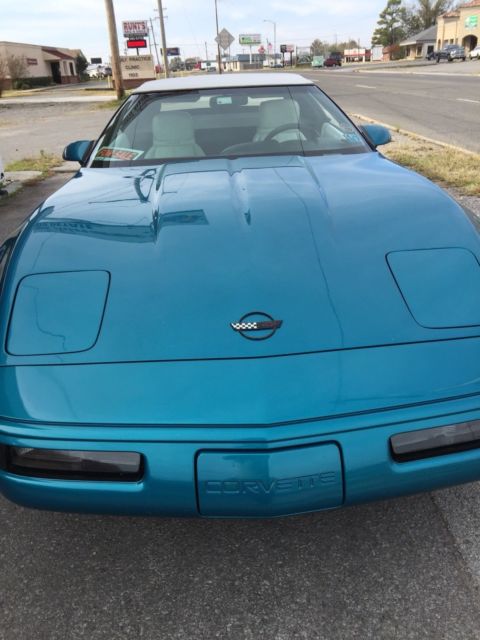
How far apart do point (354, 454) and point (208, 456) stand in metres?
0.36

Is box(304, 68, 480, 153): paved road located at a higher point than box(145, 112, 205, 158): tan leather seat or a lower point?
lower

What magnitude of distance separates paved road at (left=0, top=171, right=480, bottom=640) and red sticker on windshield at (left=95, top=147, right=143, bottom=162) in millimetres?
1707

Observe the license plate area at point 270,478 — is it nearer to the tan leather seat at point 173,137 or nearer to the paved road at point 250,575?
the paved road at point 250,575

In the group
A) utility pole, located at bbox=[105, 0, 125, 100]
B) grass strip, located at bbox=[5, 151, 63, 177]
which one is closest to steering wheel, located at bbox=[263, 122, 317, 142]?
grass strip, located at bbox=[5, 151, 63, 177]

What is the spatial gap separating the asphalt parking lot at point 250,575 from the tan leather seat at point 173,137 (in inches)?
70.5

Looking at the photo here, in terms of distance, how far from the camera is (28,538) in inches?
71.4

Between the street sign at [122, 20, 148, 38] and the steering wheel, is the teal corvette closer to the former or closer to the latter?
the steering wheel

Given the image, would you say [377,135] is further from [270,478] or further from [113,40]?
[113,40]

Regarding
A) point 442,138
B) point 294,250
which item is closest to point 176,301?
point 294,250

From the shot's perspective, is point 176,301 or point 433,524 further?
point 433,524

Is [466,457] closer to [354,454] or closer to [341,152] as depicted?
[354,454]

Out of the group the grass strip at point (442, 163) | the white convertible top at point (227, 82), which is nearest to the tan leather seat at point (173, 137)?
the white convertible top at point (227, 82)

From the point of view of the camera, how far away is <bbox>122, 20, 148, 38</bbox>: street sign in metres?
40.4

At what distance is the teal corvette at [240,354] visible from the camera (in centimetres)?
137
